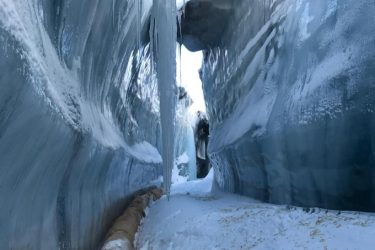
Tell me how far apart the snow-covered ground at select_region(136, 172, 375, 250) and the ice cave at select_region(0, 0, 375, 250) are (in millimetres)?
14

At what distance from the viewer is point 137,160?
275 inches

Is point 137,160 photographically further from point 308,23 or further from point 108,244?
point 308,23

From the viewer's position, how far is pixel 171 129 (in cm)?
546

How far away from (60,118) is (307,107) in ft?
6.64

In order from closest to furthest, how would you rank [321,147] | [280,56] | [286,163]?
[321,147], [286,163], [280,56]

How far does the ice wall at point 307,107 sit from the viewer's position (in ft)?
9.14

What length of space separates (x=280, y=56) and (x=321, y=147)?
153 cm

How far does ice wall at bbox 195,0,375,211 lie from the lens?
9.14 ft

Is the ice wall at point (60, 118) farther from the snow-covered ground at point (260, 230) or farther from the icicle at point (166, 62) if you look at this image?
the snow-covered ground at point (260, 230)

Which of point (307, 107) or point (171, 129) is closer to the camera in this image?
point (307, 107)

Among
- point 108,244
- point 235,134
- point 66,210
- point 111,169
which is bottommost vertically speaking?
point 108,244

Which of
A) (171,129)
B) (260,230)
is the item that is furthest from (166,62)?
(260,230)

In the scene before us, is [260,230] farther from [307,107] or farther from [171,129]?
[171,129]

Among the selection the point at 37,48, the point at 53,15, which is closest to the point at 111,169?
the point at 53,15
